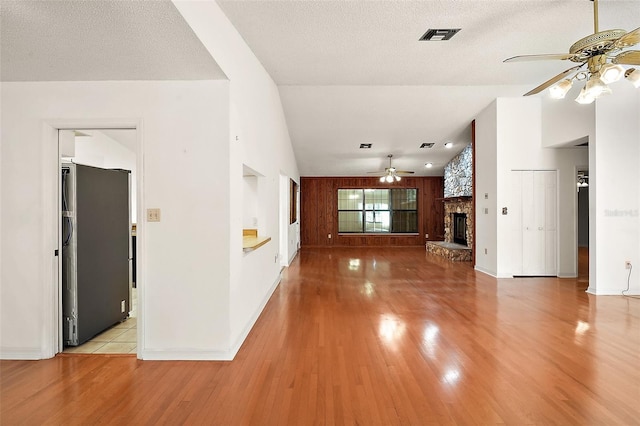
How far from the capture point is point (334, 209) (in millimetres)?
11930

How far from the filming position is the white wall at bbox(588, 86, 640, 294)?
4.94 metres

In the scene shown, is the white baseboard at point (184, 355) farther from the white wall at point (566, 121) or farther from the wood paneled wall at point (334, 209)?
the wood paneled wall at point (334, 209)

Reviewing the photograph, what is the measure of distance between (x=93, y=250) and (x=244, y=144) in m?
1.83

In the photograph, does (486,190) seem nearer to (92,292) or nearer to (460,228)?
(460,228)

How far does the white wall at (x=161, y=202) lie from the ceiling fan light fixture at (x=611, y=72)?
3.13 metres

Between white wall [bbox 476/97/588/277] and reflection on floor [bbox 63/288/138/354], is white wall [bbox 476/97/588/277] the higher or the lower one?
the higher one

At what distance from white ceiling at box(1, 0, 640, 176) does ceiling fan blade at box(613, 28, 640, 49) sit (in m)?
0.91

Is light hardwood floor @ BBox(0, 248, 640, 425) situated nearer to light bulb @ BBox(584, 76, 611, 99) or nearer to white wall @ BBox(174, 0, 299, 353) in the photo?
white wall @ BBox(174, 0, 299, 353)

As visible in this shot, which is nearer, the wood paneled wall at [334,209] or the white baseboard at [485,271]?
the white baseboard at [485,271]

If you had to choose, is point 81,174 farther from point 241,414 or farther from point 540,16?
point 540,16

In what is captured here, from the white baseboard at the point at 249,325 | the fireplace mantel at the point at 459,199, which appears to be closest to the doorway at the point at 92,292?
the white baseboard at the point at 249,325

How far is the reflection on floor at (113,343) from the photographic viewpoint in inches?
125

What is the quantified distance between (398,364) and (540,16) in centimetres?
372

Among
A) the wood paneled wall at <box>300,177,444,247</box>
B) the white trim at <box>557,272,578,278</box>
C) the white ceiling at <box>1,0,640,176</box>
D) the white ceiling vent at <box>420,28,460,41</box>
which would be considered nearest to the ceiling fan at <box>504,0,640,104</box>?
the white ceiling at <box>1,0,640,176</box>
